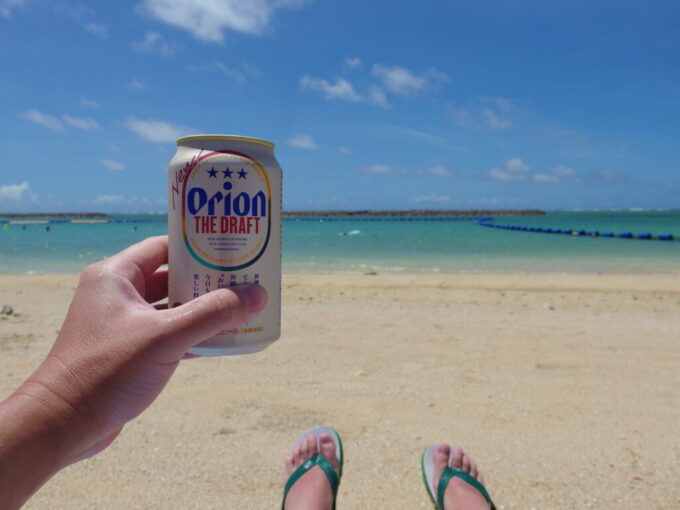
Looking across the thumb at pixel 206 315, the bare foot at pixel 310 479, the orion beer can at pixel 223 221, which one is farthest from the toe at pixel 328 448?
the thumb at pixel 206 315

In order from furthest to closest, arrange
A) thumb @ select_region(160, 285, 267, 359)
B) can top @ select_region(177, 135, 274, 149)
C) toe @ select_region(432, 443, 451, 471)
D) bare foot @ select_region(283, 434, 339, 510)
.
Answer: toe @ select_region(432, 443, 451, 471), bare foot @ select_region(283, 434, 339, 510), can top @ select_region(177, 135, 274, 149), thumb @ select_region(160, 285, 267, 359)

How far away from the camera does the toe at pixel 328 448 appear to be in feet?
9.36

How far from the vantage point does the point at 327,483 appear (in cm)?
266

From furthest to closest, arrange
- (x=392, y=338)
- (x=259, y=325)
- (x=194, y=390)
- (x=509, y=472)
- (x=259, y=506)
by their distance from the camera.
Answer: (x=392, y=338) < (x=194, y=390) < (x=509, y=472) < (x=259, y=506) < (x=259, y=325)

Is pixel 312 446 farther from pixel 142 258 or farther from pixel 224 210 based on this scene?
pixel 224 210

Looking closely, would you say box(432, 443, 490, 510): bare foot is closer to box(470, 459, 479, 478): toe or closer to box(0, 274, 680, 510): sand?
box(470, 459, 479, 478): toe

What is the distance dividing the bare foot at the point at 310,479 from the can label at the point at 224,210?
1547 mm

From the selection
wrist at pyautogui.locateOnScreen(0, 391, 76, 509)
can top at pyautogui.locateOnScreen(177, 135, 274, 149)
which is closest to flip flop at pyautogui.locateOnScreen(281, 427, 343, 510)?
wrist at pyautogui.locateOnScreen(0, 391, 76, 509)

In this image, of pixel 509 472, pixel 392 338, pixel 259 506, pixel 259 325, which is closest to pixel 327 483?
pixel 259 506

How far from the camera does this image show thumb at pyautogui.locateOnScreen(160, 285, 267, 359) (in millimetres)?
1337

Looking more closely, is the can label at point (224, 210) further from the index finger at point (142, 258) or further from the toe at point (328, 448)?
the toe at point (328, 448)

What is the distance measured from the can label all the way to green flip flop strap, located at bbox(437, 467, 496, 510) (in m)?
1.77

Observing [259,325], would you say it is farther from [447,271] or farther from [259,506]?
[447,271]

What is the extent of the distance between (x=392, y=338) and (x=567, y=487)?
288 centimetres
